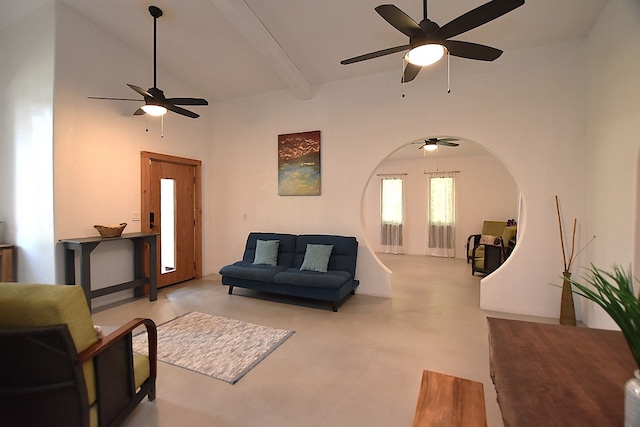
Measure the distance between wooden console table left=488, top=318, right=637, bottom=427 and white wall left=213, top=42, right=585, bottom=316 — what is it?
2.67 meters

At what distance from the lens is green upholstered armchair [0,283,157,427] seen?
4.25 ft

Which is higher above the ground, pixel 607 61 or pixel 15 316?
pixel 607 61

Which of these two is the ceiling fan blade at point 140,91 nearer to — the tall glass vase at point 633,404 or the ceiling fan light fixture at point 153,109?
the ceiling fan light fixture at point 153,109

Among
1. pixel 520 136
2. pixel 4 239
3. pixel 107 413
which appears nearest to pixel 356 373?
pixel 107 413

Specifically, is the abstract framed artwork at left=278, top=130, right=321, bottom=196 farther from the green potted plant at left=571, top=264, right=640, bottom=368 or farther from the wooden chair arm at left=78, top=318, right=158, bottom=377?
the green potted plant at left=571, top=264, right=640, bottom=368

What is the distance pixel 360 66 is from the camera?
4125 millimetres

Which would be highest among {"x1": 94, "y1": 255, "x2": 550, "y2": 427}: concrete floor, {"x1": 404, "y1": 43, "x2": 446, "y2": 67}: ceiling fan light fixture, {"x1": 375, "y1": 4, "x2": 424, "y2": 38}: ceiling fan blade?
{"x1": 375, "y1": 4, "x2": 424, "y2": 38}: ceiling fan blade

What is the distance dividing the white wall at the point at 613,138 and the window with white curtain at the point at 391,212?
15.7ft

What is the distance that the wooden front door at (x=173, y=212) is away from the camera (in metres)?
4.52

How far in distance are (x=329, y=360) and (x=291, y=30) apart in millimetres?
3606

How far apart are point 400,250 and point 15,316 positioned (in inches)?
303

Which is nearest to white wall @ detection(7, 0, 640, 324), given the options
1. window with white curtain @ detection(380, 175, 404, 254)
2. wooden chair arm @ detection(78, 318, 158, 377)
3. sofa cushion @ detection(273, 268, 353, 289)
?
sofa cushion @ detection(273, 268, 353, 289)

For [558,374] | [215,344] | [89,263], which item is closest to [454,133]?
[558,374]

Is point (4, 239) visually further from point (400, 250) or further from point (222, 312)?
point (400, 250)
